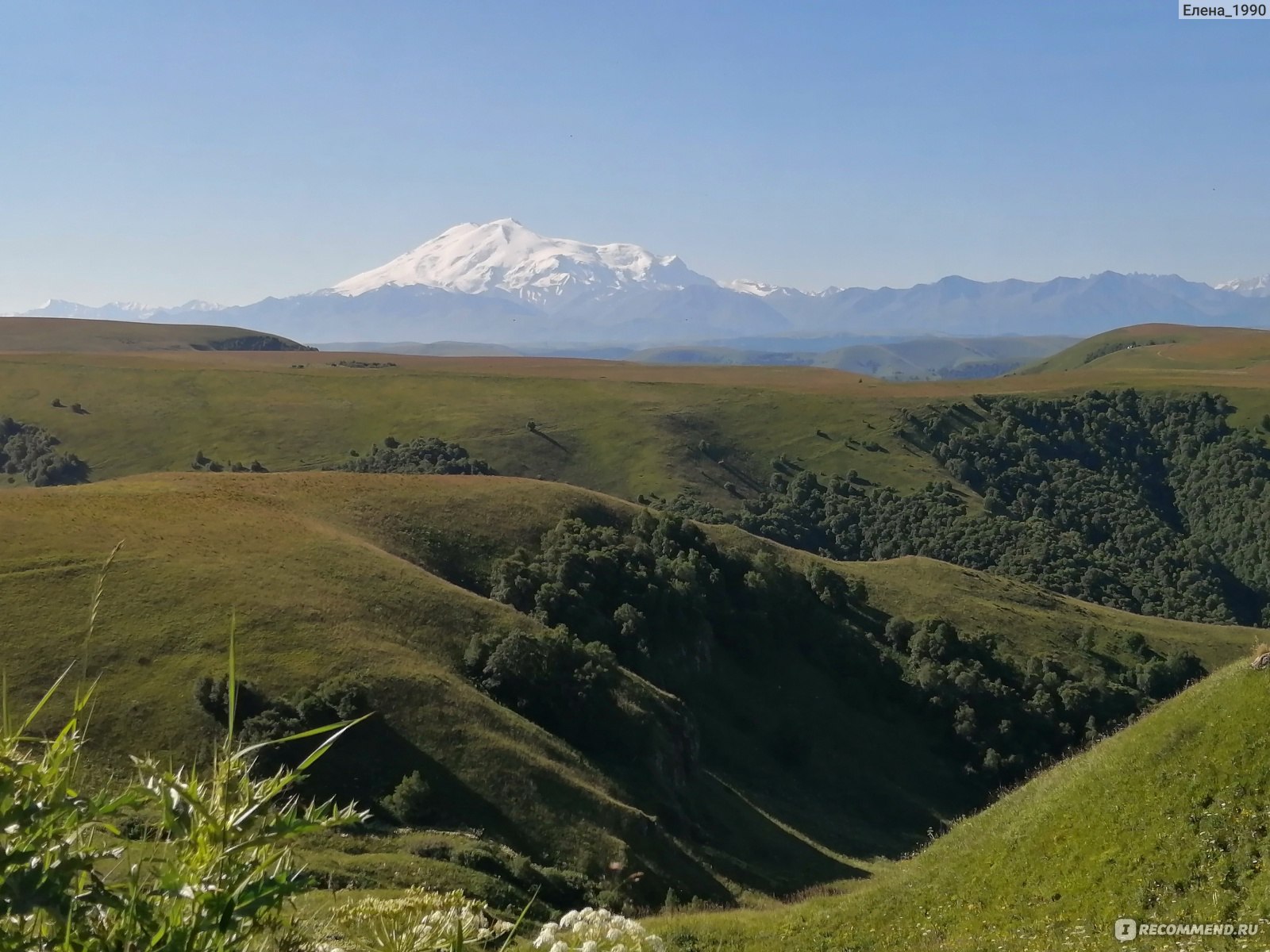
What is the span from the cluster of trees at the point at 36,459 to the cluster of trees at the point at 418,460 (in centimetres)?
3432

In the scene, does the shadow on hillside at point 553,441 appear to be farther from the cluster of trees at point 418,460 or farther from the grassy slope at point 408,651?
the grassy slope at point 408,651

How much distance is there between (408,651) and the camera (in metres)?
49.3

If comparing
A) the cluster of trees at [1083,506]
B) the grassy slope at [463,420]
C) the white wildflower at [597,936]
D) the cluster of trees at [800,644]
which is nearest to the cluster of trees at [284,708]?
the cluster of trees at [800,644]

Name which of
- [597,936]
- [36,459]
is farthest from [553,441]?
[597,936]

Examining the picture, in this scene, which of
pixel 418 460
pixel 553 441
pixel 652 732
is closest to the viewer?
pixel 652 732

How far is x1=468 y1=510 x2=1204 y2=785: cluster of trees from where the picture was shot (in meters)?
66.6

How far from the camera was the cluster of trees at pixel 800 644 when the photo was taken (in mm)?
66625

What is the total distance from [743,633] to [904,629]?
13513mm

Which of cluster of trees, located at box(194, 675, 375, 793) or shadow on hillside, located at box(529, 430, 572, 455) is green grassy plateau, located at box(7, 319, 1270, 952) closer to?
cluster of trees, located at box(194, 675, 375, 793)

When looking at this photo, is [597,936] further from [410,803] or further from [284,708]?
[284,708]

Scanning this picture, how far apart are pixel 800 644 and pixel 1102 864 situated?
174ft

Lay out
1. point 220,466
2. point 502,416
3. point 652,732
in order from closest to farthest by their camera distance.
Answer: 1. point 652,732
2. point 220,466
3. point 502,416

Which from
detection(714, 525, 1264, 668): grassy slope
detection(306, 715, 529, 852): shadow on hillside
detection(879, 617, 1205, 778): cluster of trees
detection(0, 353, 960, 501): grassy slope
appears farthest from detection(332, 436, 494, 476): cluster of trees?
detection(306, 715, 529, 852): shadow on hillside

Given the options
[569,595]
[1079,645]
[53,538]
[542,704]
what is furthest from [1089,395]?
[53,538]
